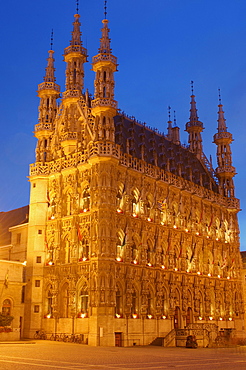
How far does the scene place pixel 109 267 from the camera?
50.8 meters

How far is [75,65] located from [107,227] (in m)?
21.7

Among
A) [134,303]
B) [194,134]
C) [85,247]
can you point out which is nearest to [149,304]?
[134,303]

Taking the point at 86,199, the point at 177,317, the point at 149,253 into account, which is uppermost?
the point at 86,199

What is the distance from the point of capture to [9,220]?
73.4m

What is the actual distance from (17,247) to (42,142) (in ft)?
45.9

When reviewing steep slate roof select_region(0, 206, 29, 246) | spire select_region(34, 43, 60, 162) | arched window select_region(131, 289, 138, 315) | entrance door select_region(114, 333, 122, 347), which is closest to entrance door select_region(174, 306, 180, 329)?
arched window select_region(131, 289, 138, 315)

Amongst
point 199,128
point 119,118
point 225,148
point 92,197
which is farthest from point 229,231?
point 92,197

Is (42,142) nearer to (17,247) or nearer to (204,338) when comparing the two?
(17,247)

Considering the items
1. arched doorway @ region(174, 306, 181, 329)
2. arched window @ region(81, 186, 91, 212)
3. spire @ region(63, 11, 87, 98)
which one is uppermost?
spire @ region(63, 11, 87, 98)

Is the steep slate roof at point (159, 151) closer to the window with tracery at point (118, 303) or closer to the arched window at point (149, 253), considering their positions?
the arched window at point (149, 253)

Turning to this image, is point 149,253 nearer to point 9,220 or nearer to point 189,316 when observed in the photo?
point 189,316

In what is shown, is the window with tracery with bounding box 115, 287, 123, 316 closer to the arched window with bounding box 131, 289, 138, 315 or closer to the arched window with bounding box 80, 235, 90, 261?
the arched window with bounding box 131, 289, 138, 315

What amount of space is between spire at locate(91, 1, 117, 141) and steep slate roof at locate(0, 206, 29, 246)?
1914cm

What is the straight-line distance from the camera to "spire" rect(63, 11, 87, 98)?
60312 mm
